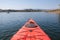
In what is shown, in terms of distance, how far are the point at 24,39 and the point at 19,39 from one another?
0.80 m

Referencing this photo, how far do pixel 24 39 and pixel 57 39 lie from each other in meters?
8.95

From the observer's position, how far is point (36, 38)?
58.4 feet

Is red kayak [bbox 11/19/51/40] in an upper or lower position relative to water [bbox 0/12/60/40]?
upper

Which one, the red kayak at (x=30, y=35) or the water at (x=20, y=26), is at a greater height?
the red kayak at (x=30, y=35)

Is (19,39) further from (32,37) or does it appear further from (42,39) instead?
(42,39)

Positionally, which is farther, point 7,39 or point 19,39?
point 7,39

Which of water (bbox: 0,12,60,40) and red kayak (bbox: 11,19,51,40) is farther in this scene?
water (bbox: 0,12,60,40)

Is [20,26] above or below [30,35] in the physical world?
below

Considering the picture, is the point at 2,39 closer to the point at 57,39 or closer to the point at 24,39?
the point at 24,39

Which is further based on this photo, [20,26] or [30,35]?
[20,26]

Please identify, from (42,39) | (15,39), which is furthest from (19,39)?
(42,39)

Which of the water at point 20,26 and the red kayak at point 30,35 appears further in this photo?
the water at point 20,26

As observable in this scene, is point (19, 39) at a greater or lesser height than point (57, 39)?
greater

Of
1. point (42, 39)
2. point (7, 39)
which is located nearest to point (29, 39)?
point (42, 39)
